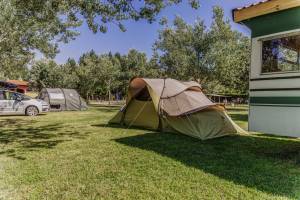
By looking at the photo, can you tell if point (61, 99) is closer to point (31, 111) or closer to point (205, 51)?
point (31, 111)

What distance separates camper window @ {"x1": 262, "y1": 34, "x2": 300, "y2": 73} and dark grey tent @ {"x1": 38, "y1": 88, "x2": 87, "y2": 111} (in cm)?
1671

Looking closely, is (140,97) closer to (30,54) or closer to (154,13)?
(154,13)

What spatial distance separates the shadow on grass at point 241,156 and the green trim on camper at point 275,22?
Result: 8.70ft

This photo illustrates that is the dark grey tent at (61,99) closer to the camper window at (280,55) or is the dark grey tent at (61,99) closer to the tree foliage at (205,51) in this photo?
the tree foliage at (205,51)

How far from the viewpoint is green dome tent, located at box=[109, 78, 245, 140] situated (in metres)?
8.59

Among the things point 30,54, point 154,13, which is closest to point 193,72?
point 30,54

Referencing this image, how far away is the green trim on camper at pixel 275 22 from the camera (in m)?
4.78

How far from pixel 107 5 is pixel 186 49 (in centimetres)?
1665

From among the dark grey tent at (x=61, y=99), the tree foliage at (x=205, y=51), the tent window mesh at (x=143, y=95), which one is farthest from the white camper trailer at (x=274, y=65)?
the tree foliage at (x=205, y=51)

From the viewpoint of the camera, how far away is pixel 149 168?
5.04 meters

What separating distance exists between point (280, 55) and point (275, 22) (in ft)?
3.26

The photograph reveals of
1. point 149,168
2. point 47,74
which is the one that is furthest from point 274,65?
point 47,74

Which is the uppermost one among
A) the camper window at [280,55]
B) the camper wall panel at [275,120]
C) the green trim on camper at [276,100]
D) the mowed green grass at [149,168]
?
the camper window at [280,55]

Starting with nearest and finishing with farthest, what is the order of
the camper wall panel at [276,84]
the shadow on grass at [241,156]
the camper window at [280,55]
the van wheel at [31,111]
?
the shadow on grass at [241,156], the camper wall panel at [276,84], the camper window at [280,55], the van wheel at [31,111]
